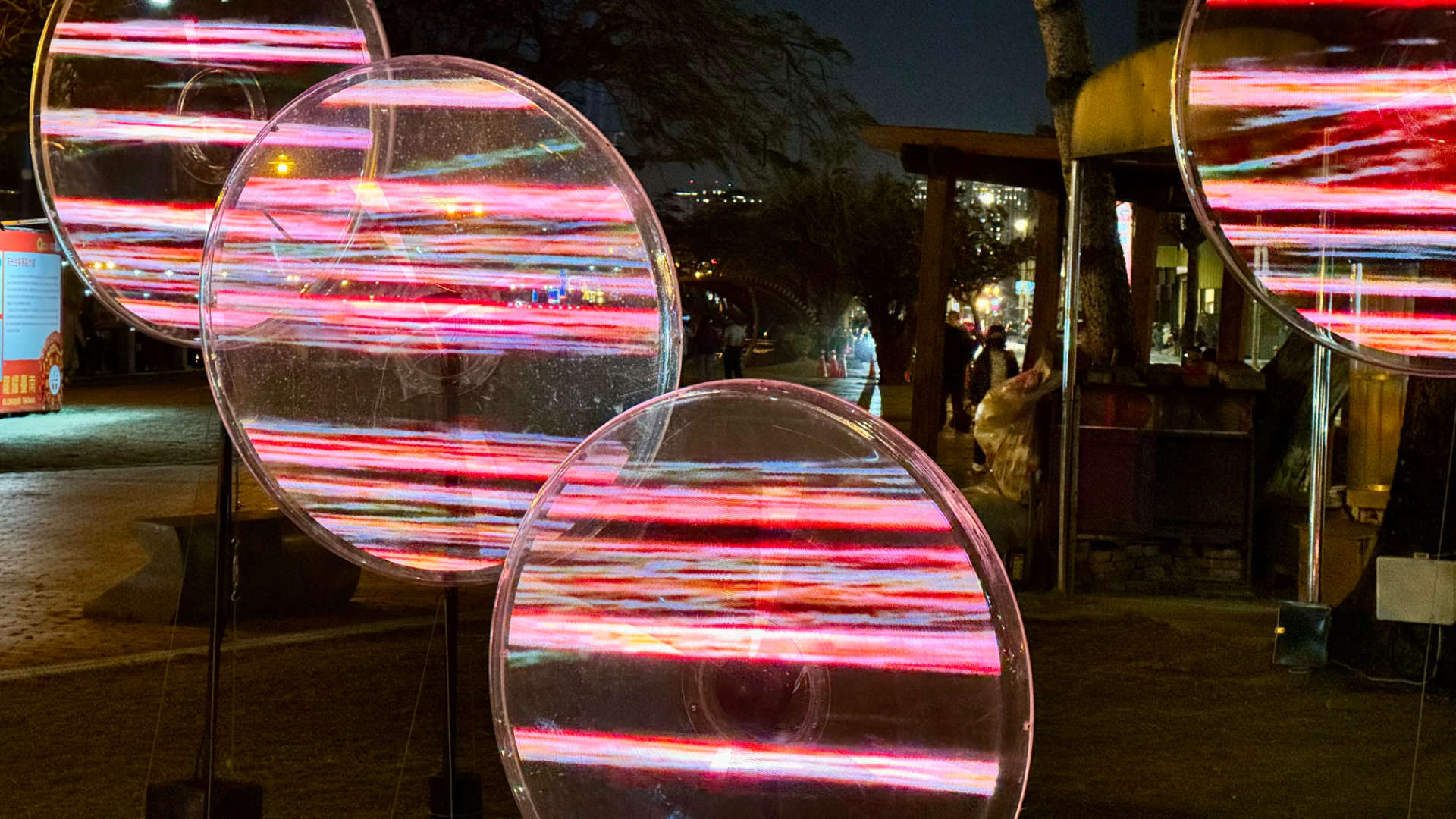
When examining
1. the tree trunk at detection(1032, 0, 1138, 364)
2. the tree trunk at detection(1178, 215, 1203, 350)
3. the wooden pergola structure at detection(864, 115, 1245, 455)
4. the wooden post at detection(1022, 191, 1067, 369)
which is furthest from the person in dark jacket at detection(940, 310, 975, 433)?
the tree trunk at detection(1032, 0, 1138, 364)

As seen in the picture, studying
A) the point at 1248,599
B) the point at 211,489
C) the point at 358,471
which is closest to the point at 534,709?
the point at 358,471

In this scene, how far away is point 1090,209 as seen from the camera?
998 centimetres

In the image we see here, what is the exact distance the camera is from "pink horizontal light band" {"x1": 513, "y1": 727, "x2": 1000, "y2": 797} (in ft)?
5.80

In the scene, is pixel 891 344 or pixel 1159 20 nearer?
pixel 891 344

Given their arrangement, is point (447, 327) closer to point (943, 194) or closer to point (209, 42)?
point (209, 42)

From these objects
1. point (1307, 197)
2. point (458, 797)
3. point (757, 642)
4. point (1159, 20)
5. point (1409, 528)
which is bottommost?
point (458, 797)

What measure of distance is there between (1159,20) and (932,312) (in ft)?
171

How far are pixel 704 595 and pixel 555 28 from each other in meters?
15.8

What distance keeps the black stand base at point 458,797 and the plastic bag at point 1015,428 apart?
6.49m

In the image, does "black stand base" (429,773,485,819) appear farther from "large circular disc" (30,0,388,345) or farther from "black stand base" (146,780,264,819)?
"large circular disc" (30,0,388,345)

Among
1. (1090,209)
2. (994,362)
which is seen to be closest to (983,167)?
(1090,209)

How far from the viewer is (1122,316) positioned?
405 inches

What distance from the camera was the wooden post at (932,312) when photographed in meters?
12.2

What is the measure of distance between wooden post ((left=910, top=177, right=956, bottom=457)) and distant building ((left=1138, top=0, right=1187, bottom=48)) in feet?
6.24
